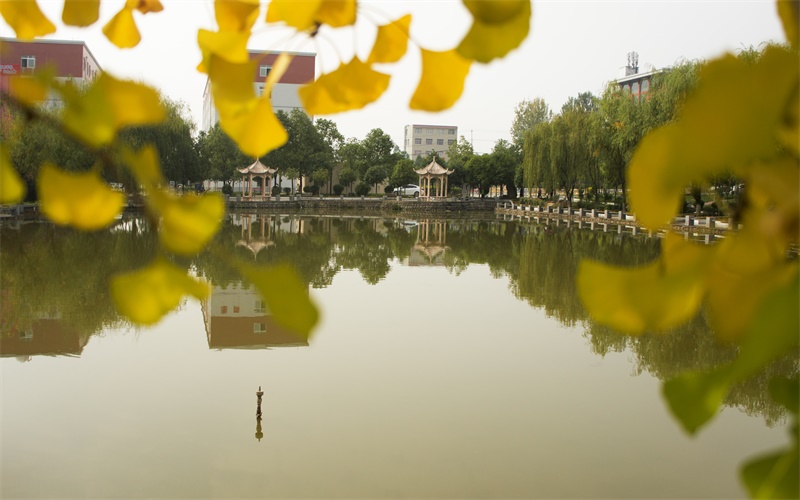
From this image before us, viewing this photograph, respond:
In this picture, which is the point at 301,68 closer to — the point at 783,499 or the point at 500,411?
the point at 500,411

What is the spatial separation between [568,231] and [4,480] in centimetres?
1458

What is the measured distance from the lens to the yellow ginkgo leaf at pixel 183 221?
0.16 metres

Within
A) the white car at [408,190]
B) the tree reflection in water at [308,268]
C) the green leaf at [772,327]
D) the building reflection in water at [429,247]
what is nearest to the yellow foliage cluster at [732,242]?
the green leaf at [772,327]

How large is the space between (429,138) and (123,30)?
4942cm

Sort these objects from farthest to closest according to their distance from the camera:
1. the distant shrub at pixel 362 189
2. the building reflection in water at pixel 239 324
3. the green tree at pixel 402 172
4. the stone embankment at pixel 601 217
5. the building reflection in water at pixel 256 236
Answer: the green tree at pixel 402 172, the distant shrub at pixel 362 189, the stone embankment at pixel 601 217, the building reflection in water at pixel 256 236, the building reflection in water at pixel 239 324

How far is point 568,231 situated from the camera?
635 inches

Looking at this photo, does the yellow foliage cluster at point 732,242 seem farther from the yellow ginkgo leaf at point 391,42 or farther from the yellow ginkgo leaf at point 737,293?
the yellow ginkgo leaf at point 391,42

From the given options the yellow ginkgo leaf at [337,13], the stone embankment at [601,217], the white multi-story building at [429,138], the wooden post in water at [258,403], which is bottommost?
the wooden post in water at [258,403]

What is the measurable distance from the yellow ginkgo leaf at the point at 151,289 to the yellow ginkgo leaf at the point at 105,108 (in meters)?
0.04

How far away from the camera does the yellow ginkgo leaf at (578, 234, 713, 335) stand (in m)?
0.15

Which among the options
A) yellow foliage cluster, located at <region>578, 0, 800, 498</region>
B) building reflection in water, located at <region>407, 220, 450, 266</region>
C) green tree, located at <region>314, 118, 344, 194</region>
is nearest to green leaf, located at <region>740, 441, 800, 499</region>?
yellow foliage cluster, located at <region>578, 0, 800, 498</region>

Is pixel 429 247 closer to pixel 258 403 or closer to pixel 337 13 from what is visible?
pixel 258 403

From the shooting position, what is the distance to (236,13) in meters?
0.25

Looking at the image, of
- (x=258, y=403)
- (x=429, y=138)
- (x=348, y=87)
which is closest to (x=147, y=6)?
(x=348, y=87)
